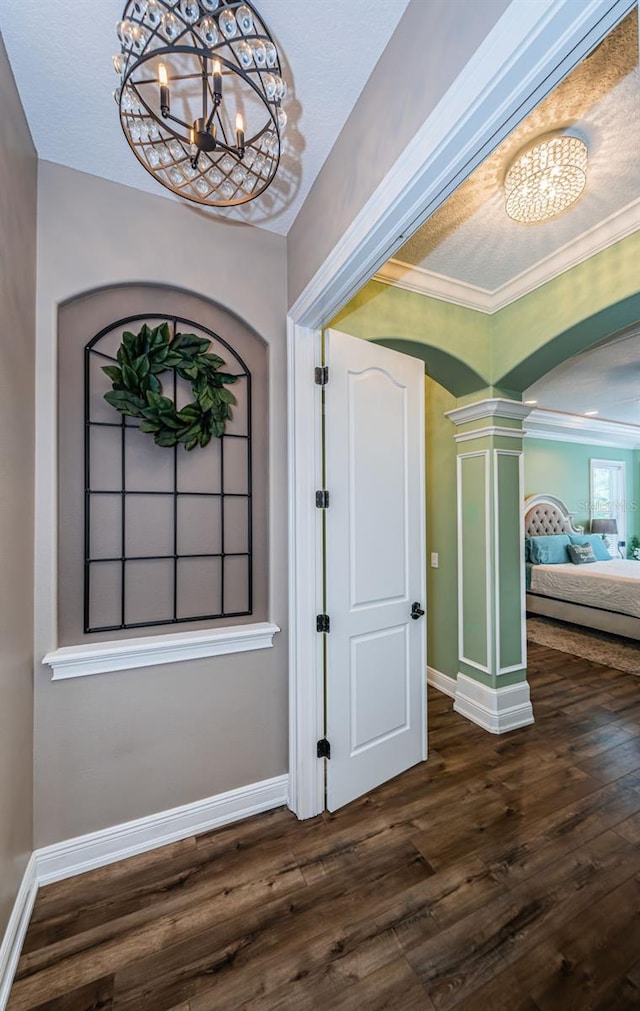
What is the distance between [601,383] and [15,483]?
553cm

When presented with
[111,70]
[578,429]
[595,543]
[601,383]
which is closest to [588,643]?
[595,543]

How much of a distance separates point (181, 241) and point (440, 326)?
1546mm

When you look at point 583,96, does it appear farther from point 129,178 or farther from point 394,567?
point 394,567

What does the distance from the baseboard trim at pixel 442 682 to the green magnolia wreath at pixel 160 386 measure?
2.59m

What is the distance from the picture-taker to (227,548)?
192 centimetres

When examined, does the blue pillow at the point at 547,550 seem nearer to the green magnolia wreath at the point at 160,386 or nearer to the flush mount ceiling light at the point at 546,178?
the flush mount ceiling light at the point at 546,178

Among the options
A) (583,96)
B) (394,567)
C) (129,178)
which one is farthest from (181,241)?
(394,567)

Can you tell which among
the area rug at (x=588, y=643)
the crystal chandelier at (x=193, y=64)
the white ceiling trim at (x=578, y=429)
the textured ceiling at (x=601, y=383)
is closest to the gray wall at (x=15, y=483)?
the crystal chandelier at (x=193, y=64)

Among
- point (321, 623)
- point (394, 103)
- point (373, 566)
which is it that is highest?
point (394, 103)

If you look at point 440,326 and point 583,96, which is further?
point 440,326

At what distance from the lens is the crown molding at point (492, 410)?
2713 mm

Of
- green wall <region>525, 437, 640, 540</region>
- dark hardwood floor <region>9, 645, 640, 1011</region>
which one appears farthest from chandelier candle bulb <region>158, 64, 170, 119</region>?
green wall <region>525, 437, 640, 540</region>

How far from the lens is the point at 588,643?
4465mm

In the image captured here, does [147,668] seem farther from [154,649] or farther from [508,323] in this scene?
[508,323]
